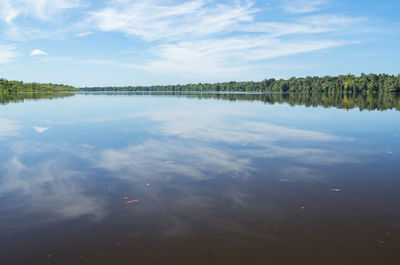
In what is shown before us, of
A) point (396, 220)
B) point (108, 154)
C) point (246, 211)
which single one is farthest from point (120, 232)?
point (108, 154)

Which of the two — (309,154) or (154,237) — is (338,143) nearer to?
(309,154)

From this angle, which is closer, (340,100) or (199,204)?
(199,204)

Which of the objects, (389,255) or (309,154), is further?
(309,154)

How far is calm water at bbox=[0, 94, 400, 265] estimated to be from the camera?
15.7 feet

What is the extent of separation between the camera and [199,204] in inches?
261

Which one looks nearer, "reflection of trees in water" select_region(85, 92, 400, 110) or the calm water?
the calm water

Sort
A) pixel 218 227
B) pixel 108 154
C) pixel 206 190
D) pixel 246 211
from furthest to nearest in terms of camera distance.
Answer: pixel 108 154, pixel 206 190, pixel 246 211, pixel 218 227

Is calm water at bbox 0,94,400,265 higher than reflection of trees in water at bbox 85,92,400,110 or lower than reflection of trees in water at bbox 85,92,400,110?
lower

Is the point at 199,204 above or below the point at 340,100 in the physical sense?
below

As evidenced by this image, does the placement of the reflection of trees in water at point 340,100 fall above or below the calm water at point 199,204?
above

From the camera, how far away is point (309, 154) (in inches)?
457

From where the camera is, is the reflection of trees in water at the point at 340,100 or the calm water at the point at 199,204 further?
the reflection of trees in water at the point at 340,100

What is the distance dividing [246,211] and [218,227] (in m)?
0.97

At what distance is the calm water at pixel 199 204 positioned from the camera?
4793mm
